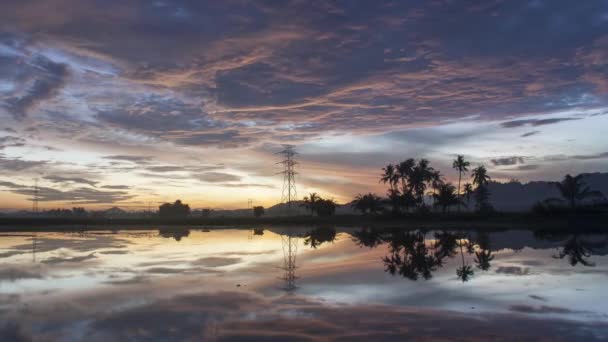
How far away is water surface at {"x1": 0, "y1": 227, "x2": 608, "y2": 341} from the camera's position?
11336mm

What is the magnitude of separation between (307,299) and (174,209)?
15550 centimetres

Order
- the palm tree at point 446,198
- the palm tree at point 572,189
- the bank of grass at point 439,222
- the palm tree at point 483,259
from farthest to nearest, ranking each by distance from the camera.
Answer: the palm tree at point 446,198 → the palm tree at point 572,189 → the bank of grass at point 439,222 → the palm tree at point 483,259

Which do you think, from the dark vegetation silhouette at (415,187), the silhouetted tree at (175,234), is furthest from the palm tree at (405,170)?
the silhouetted tree at (175,234)

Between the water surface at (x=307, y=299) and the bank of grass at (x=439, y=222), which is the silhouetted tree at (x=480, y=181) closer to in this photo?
the bank of grass at (x=439, y=222)

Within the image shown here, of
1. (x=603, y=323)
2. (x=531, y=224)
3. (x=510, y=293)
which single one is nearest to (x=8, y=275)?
(x=510, y=293)

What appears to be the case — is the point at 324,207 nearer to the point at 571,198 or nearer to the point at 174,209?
the point at 571,198

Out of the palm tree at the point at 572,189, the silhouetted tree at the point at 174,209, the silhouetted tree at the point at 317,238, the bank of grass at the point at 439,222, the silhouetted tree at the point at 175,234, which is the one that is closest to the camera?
the silhouetted tree at the point at 317,238

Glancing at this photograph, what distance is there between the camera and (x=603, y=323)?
11906 millimetres

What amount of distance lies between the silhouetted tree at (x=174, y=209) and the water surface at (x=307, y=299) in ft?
456

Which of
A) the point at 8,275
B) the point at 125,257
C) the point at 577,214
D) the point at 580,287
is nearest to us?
the point at 580,287

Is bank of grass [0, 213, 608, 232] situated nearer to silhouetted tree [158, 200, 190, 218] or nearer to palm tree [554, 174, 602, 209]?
palm tree [554, 174, 602, 209]

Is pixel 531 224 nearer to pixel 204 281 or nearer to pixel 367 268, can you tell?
pixel 367 268

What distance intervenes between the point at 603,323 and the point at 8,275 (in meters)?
23.6

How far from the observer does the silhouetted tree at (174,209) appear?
163575 mm
